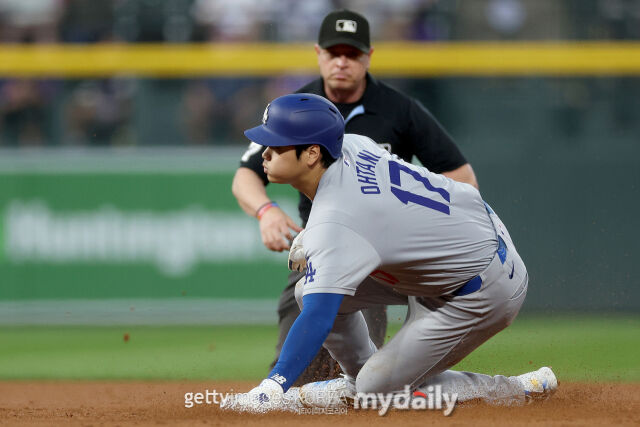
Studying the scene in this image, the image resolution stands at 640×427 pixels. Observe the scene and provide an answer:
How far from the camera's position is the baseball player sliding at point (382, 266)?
398 centimetres

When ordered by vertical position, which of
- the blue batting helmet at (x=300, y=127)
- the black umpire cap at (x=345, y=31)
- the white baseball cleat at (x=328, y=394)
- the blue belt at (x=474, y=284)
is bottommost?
the white baseball cleat at (x=328, y=394)

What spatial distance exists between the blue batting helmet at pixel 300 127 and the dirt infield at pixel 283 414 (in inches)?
47.5

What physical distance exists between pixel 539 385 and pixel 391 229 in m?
1.46

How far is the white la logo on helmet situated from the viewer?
5.33 metres

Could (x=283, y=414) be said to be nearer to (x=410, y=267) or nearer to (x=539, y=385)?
(x=410, y=267)

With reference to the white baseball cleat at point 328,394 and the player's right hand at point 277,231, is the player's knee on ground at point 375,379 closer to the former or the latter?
the white baseball cleat at point 328,394

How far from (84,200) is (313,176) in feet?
19.0

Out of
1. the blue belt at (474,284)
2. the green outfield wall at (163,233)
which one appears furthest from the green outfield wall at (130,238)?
the blue belt at (474,284)

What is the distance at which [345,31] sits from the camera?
17.5ft

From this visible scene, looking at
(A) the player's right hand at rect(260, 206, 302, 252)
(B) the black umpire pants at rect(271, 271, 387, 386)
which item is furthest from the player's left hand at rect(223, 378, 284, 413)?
(B) the black umpire pants at rect(271, 271, 387, 386)

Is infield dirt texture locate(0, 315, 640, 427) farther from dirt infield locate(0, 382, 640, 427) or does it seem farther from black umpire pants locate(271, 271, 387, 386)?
black umpire pants locate(271, 271, 387, 386)

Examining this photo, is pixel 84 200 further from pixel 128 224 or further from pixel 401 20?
pixel 401 20

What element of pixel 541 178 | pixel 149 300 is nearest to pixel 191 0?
pixel 149 300

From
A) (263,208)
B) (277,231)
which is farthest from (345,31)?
(277,231)
